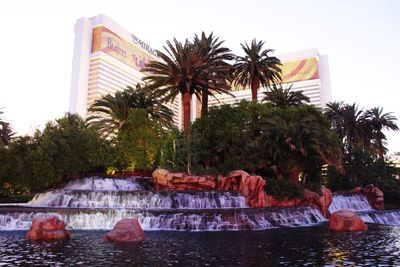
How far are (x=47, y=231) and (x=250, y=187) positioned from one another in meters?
19.5

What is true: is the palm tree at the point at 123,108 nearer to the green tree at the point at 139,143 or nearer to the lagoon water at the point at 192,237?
the green tree at the point at 139,143

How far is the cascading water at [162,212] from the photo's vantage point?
2334cm

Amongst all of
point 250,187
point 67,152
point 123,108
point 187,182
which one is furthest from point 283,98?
point 67,152

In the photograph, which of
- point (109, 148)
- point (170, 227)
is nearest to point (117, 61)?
point (109, 148)

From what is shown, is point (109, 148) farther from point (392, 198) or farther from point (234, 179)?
point (392, 198)

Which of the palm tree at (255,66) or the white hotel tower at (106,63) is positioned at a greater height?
the white hotel tower at (106,63)

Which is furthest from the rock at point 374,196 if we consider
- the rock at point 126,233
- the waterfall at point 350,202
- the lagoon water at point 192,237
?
the rock at point 126,233

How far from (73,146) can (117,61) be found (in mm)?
106386

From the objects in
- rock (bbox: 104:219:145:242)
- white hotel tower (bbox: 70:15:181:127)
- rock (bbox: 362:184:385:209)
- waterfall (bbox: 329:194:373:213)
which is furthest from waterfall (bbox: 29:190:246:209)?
white hotel tower (bbox: 70:15:181:127)

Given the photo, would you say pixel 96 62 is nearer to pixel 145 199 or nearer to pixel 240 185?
pixel 240 185

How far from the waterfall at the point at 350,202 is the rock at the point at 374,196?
0.75 metres

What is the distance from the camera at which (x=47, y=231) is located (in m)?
17.9

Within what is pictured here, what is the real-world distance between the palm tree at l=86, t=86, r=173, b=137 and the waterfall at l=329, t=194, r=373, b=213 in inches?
941

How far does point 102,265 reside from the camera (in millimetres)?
11523
